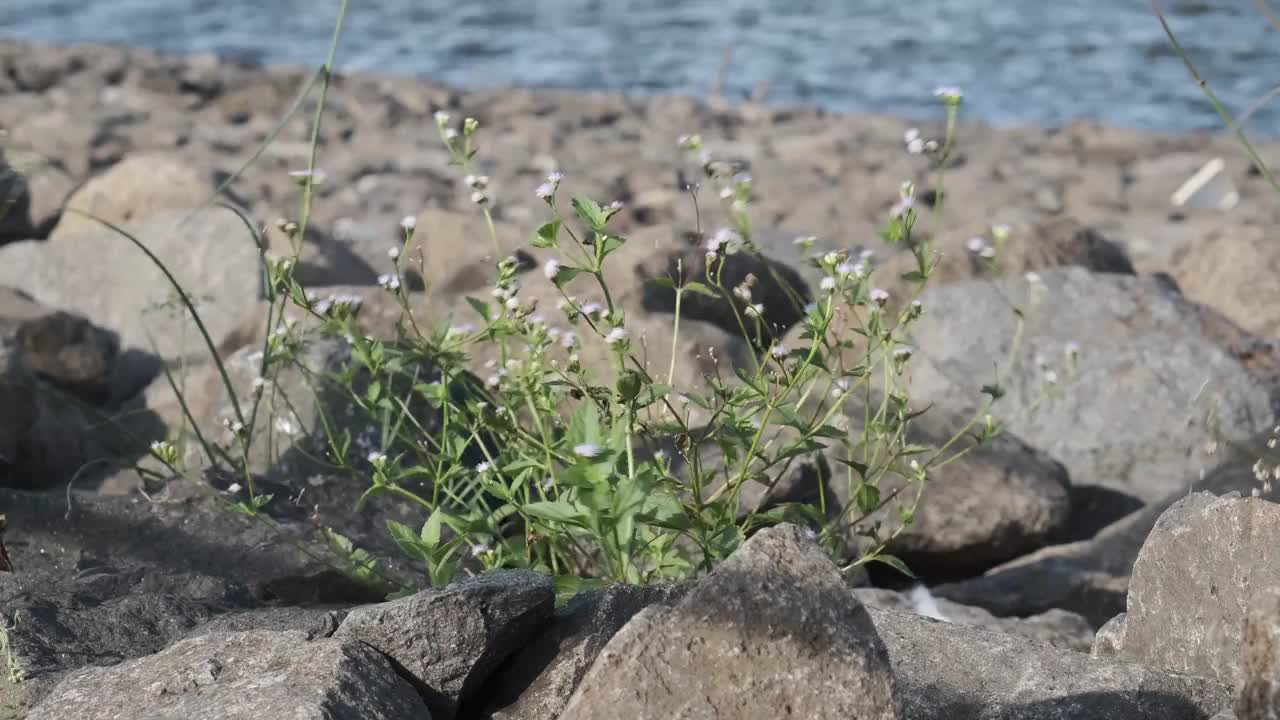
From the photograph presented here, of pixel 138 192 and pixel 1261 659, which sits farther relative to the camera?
pixel 138 192

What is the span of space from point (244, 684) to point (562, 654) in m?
0.52

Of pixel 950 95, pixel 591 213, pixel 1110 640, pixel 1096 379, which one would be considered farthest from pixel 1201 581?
pixel 1096 379

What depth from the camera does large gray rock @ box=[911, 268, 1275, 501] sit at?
503cm

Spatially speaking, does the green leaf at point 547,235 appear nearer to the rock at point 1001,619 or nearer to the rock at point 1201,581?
the rock at point 1201,581

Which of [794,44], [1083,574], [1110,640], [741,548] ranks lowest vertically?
[794,44]

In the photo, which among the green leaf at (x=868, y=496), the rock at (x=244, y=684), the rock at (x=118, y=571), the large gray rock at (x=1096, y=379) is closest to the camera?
the rock at (x=244, y=684)

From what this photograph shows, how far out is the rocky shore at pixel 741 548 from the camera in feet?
7.48

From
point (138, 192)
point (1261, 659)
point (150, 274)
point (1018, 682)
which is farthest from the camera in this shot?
point (138, 192)

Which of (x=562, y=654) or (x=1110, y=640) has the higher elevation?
(x=562, y=654)

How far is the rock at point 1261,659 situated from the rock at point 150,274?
4.02 metres

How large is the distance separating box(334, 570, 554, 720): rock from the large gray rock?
2.60 m

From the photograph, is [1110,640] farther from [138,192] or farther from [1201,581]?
[138,192]

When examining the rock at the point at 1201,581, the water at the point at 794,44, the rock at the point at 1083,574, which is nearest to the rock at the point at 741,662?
the rock at the point at 1201,581

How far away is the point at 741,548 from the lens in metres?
2.25
